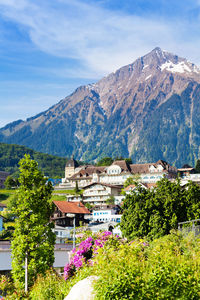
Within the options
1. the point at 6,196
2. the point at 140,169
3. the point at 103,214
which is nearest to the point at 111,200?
the point at 103,214

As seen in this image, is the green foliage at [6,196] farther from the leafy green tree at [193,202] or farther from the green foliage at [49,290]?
the green foliage at [49,290]

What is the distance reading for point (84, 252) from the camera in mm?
24922

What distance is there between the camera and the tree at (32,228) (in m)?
29.0

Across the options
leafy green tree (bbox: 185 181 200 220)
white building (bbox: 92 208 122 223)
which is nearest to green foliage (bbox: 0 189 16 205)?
white building (bbox: 92 208 122 223)

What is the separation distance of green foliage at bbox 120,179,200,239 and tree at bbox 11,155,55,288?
19.4 metres

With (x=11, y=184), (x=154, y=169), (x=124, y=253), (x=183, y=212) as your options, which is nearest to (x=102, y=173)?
(x=154, y=169)

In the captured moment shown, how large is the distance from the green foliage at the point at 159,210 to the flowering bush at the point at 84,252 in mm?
23113

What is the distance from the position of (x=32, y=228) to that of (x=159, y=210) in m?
24.8

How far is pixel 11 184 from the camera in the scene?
170000mm

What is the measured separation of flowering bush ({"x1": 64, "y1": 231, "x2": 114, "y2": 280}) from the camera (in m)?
24.3

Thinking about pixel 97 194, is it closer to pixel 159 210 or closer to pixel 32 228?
pixel 159 210

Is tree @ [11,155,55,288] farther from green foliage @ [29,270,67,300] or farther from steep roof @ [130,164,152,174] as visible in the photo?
steep roof @ [130,164,152,174]

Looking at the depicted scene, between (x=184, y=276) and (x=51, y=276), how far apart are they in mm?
11391

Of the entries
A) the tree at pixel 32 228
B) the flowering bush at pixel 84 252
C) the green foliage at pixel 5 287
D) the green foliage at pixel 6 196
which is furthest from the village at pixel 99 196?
the flowering bush at pixel 84 252
